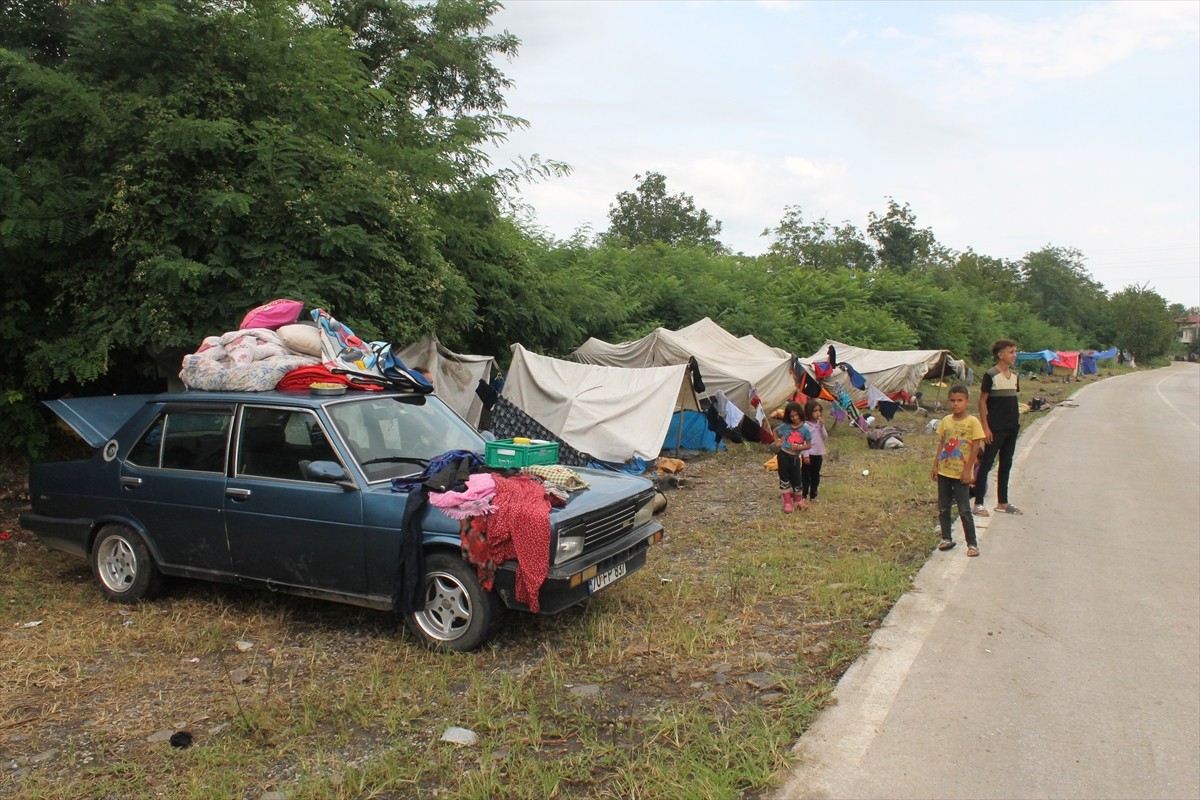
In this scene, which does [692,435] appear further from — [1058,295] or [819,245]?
[1058,295]

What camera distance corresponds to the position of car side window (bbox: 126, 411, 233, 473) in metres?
5.90

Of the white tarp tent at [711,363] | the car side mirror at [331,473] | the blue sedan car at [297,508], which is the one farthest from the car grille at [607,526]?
the white tarp tent at [711,363]

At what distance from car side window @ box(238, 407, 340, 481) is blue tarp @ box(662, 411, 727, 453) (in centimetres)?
948

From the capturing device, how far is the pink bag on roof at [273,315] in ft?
24.0

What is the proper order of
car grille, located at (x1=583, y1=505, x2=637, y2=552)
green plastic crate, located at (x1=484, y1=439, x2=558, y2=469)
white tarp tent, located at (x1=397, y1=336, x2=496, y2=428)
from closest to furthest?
car grille, located at (x1=583, y1=505, x2=637, y2=552) < green plastic crate, located at (x1=484, y1=439, x2=558, y2=469) < white tarp tent, located at (x1=397, y1=336, x2=496, y2=428)

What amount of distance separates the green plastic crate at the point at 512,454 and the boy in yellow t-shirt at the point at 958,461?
3.79m

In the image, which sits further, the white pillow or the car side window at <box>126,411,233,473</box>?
the white pillow

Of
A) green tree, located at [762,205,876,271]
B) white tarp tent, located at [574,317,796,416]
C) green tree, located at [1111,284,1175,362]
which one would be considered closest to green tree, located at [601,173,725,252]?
green tree, located at [762,205,876,271]

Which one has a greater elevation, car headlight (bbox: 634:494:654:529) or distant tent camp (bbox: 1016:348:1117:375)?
distant tent camp (bbox: 1016:348:1117:375)

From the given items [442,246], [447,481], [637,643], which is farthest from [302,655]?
[442,246]

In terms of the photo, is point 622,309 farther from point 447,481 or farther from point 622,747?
point 622,747

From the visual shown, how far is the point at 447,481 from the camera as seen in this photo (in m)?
5.28

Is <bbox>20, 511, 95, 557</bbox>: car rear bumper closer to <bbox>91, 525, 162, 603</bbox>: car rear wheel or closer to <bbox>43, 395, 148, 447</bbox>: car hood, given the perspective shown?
<bbox>91, 525, 162, 603</bbox>: car rear wheel

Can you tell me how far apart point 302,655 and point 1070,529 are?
7.53m
